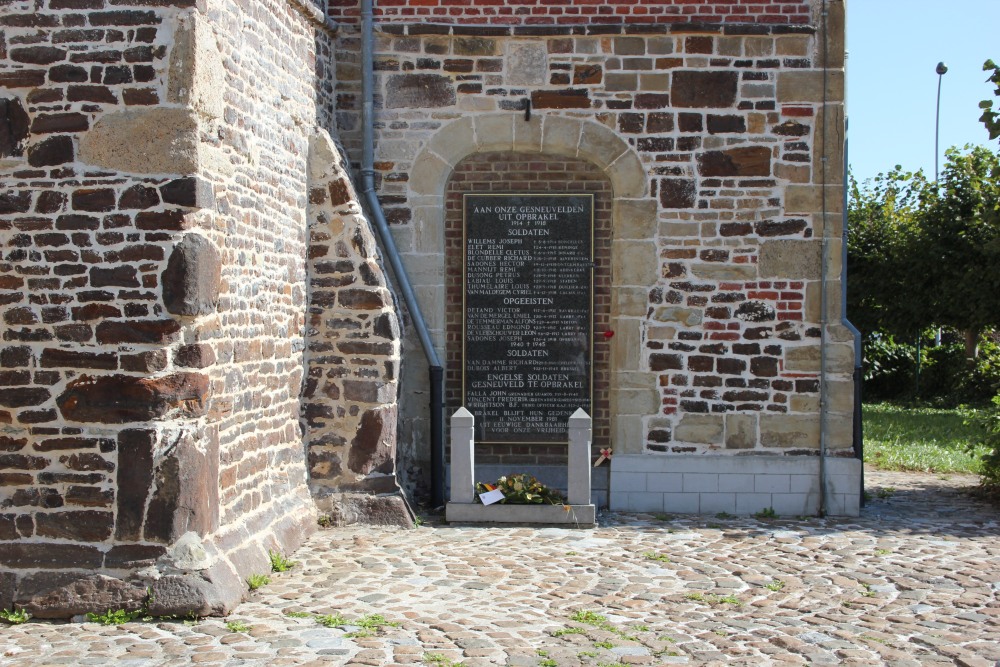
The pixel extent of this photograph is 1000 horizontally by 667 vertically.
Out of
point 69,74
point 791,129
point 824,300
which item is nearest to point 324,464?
point 69,74

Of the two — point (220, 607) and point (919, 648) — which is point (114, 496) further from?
point (919, 648)

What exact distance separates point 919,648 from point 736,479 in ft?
12.1

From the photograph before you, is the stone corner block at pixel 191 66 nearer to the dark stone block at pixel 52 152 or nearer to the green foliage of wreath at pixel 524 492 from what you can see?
the dark stone block at pixel 52 152

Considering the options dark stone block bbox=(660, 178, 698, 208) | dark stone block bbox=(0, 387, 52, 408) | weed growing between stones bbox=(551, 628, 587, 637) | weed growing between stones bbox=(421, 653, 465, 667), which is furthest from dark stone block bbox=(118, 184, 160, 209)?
dark stone block bbox=(660, 178, 698, 208)

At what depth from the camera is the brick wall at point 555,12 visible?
891 cm

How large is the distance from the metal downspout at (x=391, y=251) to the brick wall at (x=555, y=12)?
0.27m

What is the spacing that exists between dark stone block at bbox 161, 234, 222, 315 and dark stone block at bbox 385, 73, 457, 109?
11.5ft

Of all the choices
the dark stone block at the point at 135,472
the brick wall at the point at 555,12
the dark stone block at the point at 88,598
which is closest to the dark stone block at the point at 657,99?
the brick wall at the point at 555,12

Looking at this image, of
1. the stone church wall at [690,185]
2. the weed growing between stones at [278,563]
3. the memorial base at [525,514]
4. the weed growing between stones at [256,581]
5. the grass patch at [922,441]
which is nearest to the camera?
the weed growing between stones at [256,581]

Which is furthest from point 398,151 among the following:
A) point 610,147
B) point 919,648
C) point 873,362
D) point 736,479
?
point 873,362

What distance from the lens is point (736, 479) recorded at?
8859 millimetres

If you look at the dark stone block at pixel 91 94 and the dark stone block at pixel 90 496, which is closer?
the dark stone block at pixel 90 496

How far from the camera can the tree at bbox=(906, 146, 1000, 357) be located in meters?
19.5

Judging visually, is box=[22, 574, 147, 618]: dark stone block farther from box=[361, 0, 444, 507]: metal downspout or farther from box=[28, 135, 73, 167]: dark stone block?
box=[361, 0, 444, 507]: metal downspout
